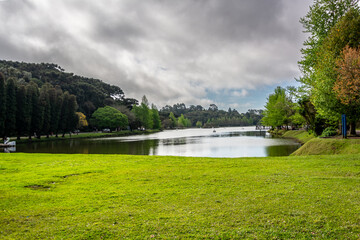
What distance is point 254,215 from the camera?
5.84m

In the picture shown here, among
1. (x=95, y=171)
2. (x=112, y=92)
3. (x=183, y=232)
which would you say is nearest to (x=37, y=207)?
(x=183, y=232)

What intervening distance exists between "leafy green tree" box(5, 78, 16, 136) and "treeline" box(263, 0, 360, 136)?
52.5m

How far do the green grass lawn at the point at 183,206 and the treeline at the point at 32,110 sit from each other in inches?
1849

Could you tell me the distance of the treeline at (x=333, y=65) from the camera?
1550 centimetres

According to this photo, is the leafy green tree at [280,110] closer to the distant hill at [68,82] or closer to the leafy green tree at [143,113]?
the leafy green tree at [143,113]

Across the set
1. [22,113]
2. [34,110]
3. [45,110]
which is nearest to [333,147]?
[22,113]

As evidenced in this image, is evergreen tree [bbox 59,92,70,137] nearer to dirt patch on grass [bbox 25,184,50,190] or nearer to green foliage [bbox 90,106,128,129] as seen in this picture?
green foliage [bbox 90,106,128,129]

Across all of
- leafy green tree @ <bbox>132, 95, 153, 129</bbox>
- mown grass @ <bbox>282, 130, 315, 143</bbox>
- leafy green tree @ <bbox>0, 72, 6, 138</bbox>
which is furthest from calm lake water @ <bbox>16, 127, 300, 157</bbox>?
leafy green tree @ <bbox>132, 95, 153, 129</bbox>

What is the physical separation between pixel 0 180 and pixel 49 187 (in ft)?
8.74

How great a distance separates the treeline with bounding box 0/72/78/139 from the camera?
161 ft

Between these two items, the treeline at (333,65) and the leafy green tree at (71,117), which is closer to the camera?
the treeline at (333,65)

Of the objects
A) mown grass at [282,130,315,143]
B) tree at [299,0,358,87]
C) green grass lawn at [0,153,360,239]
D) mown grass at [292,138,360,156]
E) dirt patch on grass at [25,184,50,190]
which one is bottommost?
dirt patch on grass at [25,184,50,190]

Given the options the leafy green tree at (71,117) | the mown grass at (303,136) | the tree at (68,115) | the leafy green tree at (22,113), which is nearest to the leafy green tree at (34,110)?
the leafy green tree at (22,113)

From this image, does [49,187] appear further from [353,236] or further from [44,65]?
[44,65]
